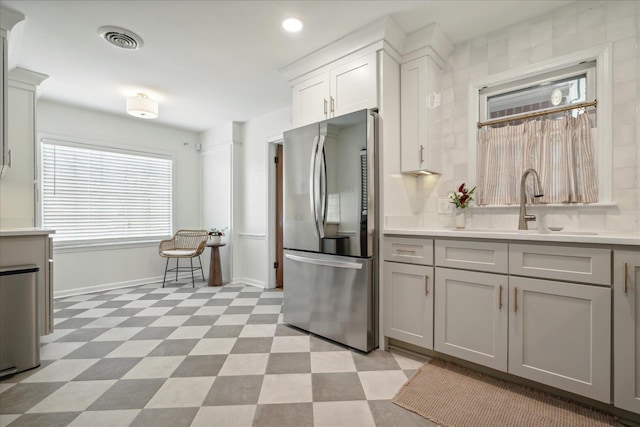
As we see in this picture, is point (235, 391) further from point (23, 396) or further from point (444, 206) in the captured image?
point (444, 206)

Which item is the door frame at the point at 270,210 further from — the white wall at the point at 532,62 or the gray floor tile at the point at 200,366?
the white wall at the point at 532,62

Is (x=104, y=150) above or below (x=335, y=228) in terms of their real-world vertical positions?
above

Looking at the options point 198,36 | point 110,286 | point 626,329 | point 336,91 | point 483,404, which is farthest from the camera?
point 110,286

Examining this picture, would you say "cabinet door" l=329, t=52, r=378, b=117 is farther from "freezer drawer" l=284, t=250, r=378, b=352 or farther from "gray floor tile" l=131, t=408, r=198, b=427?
"gray floor tile" l=131, t=408, r=198, b=427

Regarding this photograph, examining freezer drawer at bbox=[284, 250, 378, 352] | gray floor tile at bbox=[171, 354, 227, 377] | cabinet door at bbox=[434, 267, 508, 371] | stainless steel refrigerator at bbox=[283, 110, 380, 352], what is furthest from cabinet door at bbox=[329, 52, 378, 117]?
gray floor tile at bbox=[171, 354, 227, 377]

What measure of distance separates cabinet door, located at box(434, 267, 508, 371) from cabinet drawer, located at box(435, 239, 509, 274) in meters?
0.04

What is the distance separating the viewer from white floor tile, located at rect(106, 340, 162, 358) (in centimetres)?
228

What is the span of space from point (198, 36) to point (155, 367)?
255 centimetres

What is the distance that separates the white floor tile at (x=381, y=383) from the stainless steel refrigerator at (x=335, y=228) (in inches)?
11.2

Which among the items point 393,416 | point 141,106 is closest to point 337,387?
point 393,416

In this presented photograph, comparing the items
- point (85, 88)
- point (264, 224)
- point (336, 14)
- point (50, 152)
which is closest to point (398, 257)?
point (336, 14)

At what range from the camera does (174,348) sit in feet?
7.84

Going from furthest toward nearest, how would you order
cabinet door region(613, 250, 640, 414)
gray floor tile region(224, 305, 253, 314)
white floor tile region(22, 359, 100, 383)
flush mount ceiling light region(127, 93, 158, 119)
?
flush mount ceiling light region(127, 93, 158, 119) → gray floor tile region(224, 305, 253, 314) → white floor tile region(22, 359, 100, 383) → cabinet door region(613, 250, 640, 414)

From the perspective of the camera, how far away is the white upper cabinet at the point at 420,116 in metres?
2.44
